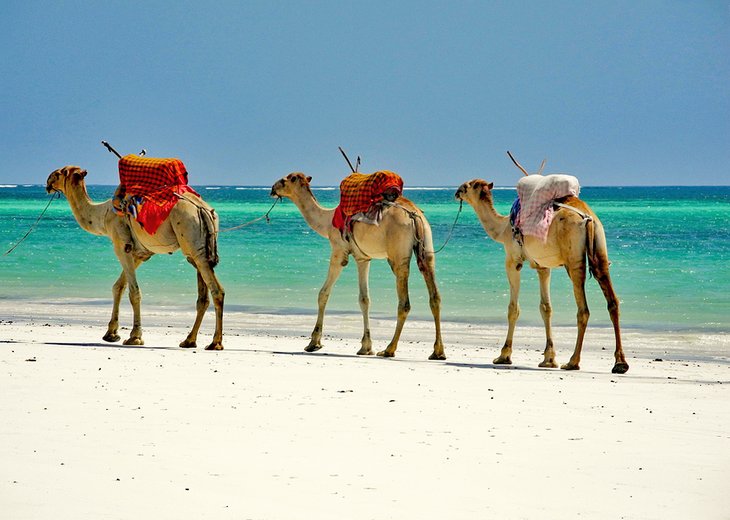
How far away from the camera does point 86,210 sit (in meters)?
14.0

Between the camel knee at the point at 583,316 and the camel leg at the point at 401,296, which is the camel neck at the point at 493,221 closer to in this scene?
the camel leg at the point at 401,296

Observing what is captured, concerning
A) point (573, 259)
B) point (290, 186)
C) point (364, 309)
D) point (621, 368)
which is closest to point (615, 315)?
point (621, 368)

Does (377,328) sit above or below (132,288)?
below

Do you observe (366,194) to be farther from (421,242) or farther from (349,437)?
(349,437)

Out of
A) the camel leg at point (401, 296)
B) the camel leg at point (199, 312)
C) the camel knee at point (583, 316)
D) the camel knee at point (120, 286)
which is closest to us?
the camel knee at point (583, 316)

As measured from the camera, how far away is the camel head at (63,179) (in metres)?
14.1

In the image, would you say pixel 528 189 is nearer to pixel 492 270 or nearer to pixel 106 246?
pixel 492 270

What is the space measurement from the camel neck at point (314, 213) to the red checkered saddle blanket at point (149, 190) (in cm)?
139

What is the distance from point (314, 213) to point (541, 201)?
3.08 metres

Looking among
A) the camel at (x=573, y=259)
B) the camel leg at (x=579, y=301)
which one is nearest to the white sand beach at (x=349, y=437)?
the camel leg at (x=579, y=301)

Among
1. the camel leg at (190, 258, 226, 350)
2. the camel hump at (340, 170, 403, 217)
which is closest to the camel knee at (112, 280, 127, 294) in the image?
the camel leg at (190, 258, 226, 350)

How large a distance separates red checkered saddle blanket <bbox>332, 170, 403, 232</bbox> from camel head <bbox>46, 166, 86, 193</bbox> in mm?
3223

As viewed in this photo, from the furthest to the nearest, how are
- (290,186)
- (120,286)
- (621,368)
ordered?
(290,186) → (120,286) → (621,368)

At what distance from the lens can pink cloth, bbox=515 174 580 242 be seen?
1199 cm
